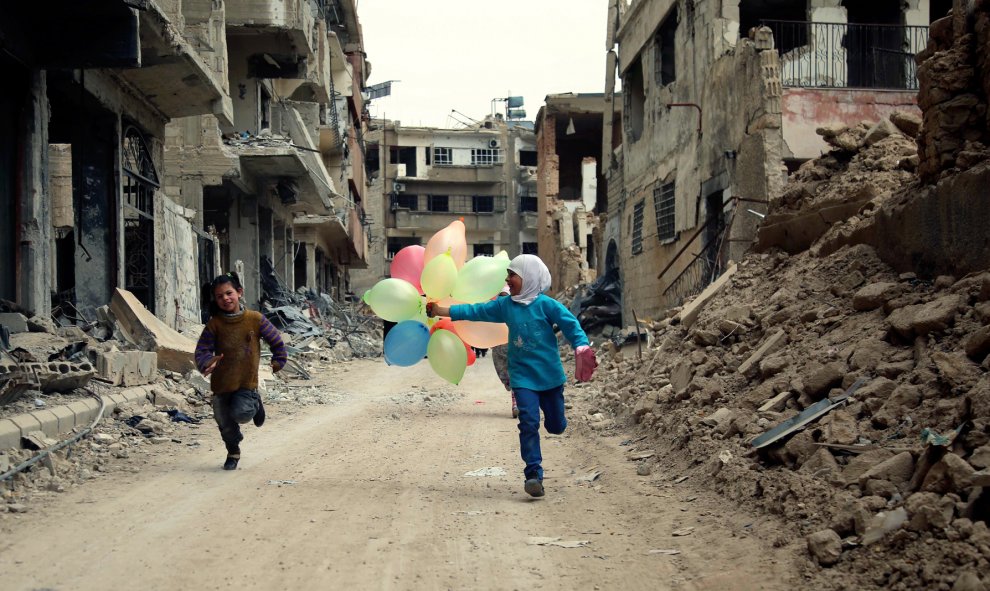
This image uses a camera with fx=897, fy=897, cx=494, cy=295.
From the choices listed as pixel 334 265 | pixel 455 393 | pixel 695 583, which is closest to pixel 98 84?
pixel 455 393

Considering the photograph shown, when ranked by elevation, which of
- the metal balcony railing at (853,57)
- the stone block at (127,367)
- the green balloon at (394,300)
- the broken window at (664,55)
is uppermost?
the broken window at (664,55)

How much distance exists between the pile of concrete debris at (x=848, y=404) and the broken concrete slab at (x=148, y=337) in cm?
585

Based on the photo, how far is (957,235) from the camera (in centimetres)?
597

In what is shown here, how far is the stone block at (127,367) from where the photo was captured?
9812 mm

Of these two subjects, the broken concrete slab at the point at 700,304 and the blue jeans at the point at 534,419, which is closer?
the blue jeans at the point at 534,419

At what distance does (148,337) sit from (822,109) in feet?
36.4

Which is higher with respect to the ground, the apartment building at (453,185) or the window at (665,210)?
the apartment building at (453,185)

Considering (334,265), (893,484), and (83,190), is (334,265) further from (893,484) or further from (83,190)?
(893,484)

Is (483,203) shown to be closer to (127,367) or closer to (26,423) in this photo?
(127,367)

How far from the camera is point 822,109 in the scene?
1485 centimetres

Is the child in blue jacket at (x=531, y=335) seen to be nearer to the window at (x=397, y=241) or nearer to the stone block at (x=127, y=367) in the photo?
the stone block at (x=127, y=367)

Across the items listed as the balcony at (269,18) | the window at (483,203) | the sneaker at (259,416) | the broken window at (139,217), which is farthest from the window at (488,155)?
the sneaker at (259,416)

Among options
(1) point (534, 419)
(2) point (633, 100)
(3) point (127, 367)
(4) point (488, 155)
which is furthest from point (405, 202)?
(1) point (534, 419)

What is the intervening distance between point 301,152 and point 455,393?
11.4 m
